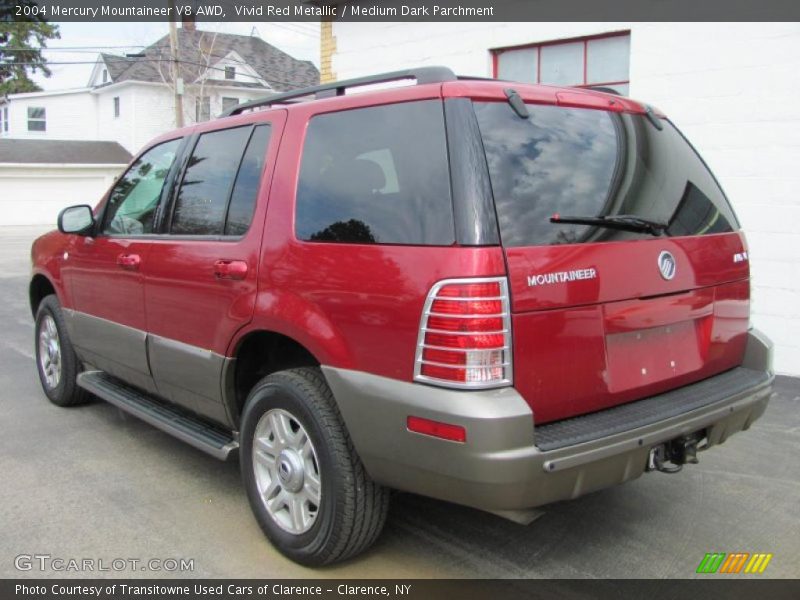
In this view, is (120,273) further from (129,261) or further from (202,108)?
(202,108)

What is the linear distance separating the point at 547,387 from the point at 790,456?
2.88 metres

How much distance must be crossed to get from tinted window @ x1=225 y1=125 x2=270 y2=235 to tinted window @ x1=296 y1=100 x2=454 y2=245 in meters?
0.36

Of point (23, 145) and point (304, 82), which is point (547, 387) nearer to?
point (23, 145)

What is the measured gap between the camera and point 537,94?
301 centimetres

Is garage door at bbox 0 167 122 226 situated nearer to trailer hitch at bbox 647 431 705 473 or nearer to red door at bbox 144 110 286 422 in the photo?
red door at bbox 144 110 286 422

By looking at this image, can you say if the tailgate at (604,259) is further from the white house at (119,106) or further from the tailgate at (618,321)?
the white house at (119,106)

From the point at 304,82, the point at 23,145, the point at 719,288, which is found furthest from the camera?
the point at 304,82

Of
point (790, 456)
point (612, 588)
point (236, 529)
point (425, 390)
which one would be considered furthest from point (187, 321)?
point (790, 456)

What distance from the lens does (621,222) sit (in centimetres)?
295

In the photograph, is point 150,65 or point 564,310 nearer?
point 564,310

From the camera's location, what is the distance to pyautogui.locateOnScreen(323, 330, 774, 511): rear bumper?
254cm

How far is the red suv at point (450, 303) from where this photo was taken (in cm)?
262

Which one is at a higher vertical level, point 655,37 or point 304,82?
point 304,82

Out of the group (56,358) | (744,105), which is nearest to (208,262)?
(56,358)
